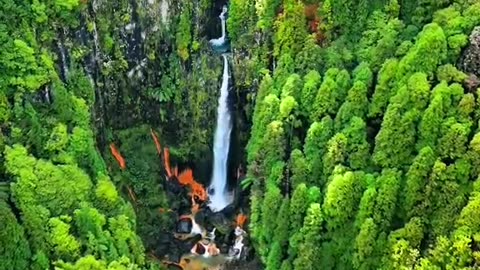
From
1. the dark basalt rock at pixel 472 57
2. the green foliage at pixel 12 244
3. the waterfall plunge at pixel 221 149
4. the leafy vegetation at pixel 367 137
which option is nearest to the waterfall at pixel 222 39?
the waterfall plunge at pixel 221 149

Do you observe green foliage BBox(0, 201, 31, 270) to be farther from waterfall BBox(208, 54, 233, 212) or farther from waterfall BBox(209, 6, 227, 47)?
waterfall BBox(209, 6, 227, 47)

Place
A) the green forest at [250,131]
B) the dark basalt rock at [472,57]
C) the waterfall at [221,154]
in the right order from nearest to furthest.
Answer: the green forest at [250,131] < the dark basalt rock at [472,57] < the waterfall at [221,154]

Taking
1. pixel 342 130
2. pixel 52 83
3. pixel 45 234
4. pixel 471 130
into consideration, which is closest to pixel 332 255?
pixel 342 130

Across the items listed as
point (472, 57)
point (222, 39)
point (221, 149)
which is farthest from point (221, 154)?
point (472, 57)

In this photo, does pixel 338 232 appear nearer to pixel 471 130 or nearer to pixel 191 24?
pixel 471 130

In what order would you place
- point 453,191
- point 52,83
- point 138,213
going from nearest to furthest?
point 453,191 < point 52,83 < point 138,213

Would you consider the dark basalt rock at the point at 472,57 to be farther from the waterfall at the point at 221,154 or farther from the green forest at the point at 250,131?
the waterfall at the point at 221,154
